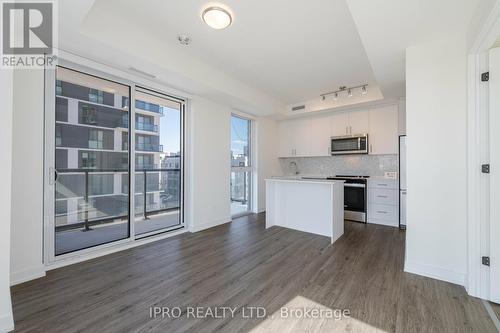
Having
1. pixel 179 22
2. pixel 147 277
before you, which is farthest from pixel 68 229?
pixel 179 22

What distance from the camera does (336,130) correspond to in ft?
17.1

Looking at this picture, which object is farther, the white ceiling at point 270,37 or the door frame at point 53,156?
the door frame at point 53,156

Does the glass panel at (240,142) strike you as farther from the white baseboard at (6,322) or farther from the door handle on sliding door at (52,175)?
the white baseboard at (6,322)

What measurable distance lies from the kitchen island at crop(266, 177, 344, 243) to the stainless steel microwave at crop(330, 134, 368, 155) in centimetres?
145

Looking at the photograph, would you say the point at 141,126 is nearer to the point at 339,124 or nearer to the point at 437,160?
the point at 437,160

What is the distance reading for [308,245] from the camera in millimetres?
3305

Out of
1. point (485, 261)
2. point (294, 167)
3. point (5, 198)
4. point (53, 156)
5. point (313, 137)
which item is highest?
point (313, 137)

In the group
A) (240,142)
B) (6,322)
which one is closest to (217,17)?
(6,322)

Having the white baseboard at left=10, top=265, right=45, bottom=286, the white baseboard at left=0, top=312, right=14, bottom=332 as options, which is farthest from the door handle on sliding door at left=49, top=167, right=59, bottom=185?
the white baseboard at left=0, top=312, right=14, bottom=332

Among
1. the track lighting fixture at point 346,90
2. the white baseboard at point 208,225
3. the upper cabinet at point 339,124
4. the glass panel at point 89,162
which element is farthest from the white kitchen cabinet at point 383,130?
the glass panel at point 89,162

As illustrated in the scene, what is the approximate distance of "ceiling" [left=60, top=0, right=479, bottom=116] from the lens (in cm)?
200

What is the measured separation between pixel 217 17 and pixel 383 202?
4425mm

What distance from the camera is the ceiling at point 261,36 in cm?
200

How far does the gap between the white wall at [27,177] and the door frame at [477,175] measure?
4361mm
